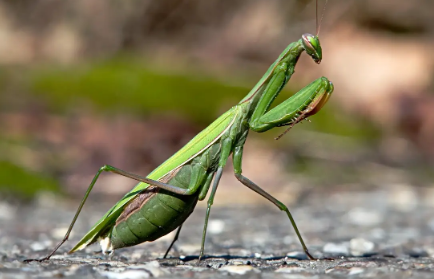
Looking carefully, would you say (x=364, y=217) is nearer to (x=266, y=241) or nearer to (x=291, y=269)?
(x=266, y=241)

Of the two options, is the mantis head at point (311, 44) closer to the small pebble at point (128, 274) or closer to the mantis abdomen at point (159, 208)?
the mantis abdomen at point (159, 208)

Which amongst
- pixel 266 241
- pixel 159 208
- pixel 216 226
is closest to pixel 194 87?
pixel 216 226

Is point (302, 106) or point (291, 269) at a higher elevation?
point (302, 106)

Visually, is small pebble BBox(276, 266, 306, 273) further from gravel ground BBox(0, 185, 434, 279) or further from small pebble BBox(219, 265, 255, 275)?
small pebble BBox(219, 265, 255, 275)

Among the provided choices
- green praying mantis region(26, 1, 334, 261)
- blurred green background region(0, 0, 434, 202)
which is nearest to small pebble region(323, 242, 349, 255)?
green praying mantis region(26, 1, 334, 261)

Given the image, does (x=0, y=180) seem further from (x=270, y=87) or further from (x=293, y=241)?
(x=270, y=87)

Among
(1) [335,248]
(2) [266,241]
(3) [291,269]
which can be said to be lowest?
(3) [291,269]
